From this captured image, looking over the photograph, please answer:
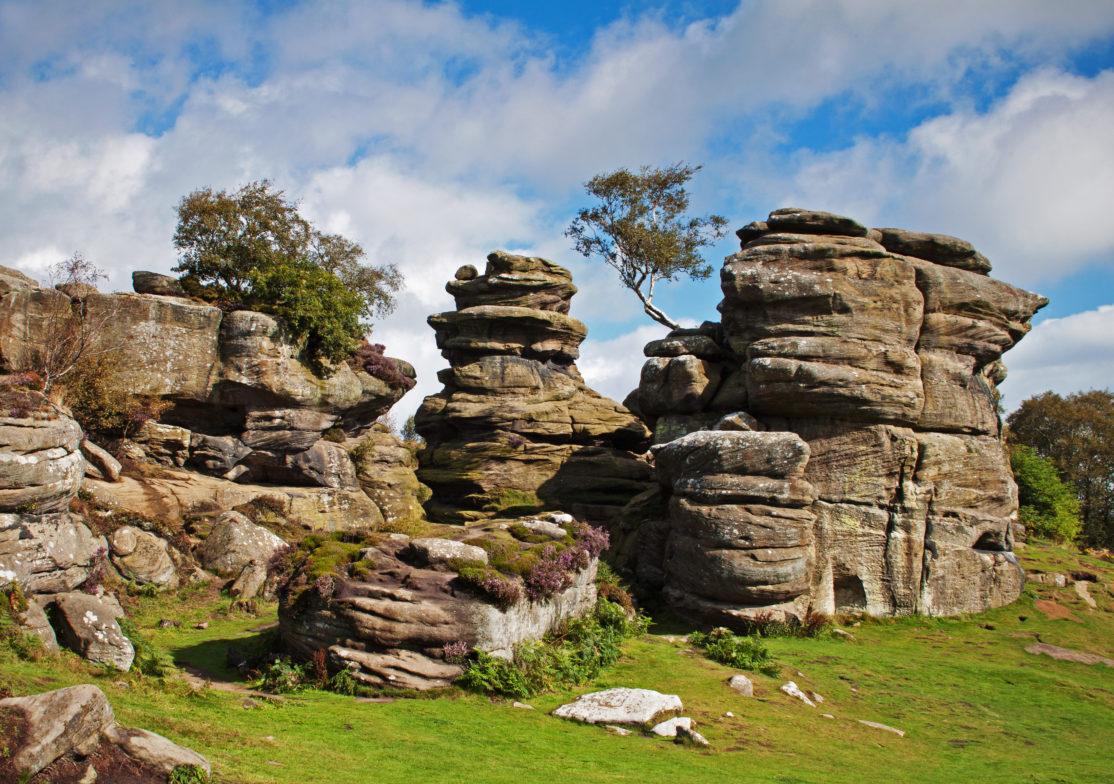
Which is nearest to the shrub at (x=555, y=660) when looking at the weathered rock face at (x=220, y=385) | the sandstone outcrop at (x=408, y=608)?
the sandstone outcrop at (x=408, y=608)

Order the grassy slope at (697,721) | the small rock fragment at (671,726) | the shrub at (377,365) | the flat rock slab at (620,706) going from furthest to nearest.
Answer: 1. the shrub at (377,365)
2. the flat rock slab at (620,706)
3. the small rock fragment at (671,726)
4. the grassy slope at (697,721)

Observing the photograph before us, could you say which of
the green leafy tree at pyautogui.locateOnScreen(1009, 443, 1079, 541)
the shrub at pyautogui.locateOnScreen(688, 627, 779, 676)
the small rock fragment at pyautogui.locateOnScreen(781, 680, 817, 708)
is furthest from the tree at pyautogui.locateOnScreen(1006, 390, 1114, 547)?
the small rock fragment at pyautogui.locateOnScreen(781, 680, 817, 708)

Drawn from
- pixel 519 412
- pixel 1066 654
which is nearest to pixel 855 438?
pixel 1066 654

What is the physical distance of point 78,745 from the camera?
707cm

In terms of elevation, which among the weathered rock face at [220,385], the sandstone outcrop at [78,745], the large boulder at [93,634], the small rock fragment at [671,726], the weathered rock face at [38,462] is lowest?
the small rock fragment at [671,726]

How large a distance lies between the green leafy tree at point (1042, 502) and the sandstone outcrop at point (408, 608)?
114 feet

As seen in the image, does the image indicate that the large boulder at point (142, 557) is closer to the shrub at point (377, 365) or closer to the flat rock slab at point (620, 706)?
the flat rock slab at point (620, 706)

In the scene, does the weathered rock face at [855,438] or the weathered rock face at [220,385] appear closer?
the weathered rock face at [855,438]

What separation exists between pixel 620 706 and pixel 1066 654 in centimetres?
1582

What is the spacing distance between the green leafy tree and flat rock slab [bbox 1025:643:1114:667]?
20.1 metres

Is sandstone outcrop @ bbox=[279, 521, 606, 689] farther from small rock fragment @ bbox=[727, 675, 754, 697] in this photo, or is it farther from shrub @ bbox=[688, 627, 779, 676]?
shrub @ bbox=[688, 627, 779, 676]

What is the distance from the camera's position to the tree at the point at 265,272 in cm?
3041

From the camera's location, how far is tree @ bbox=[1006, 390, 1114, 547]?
155 ft

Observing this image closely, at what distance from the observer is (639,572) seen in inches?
1014
